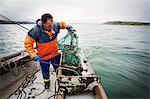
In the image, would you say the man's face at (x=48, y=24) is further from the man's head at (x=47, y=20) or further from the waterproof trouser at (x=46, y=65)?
the waterproof trouser at (x=46, y=65)

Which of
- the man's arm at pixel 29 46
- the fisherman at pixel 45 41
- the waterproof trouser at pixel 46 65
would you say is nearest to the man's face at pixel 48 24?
the fisherman at pixel 45 41

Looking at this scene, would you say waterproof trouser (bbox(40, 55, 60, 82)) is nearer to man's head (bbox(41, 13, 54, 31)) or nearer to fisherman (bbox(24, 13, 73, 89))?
fisherman (bbox(24, 13, 73, 89))

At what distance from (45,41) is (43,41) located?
39 mm

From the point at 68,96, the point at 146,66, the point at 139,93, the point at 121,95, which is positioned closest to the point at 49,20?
the point at 68,96

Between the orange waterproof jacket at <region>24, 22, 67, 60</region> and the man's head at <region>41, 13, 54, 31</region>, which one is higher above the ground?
the man's head at <region>41, 13, 54, 31</region>

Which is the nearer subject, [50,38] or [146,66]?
[50,38]

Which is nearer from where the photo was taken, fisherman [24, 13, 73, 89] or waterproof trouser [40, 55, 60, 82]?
fisherman [24, 13, 73, 89]

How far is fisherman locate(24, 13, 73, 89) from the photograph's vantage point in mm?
3082

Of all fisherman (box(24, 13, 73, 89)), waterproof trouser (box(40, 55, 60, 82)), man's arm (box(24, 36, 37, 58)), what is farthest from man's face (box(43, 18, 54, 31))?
waterproof trouser (box(40, 55, 60, 82))

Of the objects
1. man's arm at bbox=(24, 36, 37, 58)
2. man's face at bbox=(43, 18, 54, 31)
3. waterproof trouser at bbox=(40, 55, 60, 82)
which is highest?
man's face at bbox=(43, 18, 54, 31)

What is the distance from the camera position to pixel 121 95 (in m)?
4.96

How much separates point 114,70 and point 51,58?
446 cm

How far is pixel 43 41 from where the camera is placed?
3246mm

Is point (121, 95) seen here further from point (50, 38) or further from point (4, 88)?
point (4, 88)
